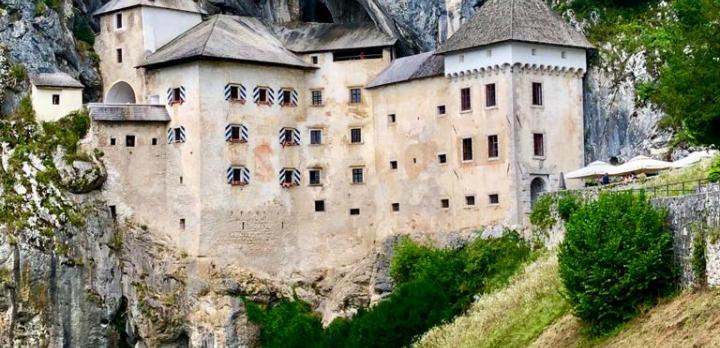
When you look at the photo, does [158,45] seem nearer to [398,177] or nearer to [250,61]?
[250,61]

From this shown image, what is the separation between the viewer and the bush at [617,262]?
176ft

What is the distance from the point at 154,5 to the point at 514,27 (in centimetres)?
2009

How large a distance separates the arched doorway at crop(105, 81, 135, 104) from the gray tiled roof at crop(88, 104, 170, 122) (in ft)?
13.4

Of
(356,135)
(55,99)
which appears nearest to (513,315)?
(356,135)

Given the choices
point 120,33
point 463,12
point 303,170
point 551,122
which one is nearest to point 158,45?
point 120,33

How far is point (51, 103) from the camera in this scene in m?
82.0

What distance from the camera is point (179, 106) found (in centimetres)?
8156

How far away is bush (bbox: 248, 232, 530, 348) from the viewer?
72.8 metres

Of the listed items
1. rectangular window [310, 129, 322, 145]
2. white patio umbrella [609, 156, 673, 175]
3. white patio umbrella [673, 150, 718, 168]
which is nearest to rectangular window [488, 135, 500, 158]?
white patio umbrella [609, 156, 673, 175]

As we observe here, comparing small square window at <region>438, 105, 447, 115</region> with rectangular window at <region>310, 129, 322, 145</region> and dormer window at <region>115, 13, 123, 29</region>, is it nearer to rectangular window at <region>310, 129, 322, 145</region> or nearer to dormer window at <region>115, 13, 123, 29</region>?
rectangular window at <region>310, 129, 322, 145</region>

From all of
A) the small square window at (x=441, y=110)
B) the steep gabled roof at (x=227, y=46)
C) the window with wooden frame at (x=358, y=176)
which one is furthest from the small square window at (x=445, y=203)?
the steep gabled roof at (x=227, y=46)

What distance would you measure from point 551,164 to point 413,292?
922cm

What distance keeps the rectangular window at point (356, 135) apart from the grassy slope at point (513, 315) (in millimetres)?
14436

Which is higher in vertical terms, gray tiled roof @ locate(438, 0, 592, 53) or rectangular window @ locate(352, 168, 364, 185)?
gray tiled roof @ locate(438, 0, 592, 53)
